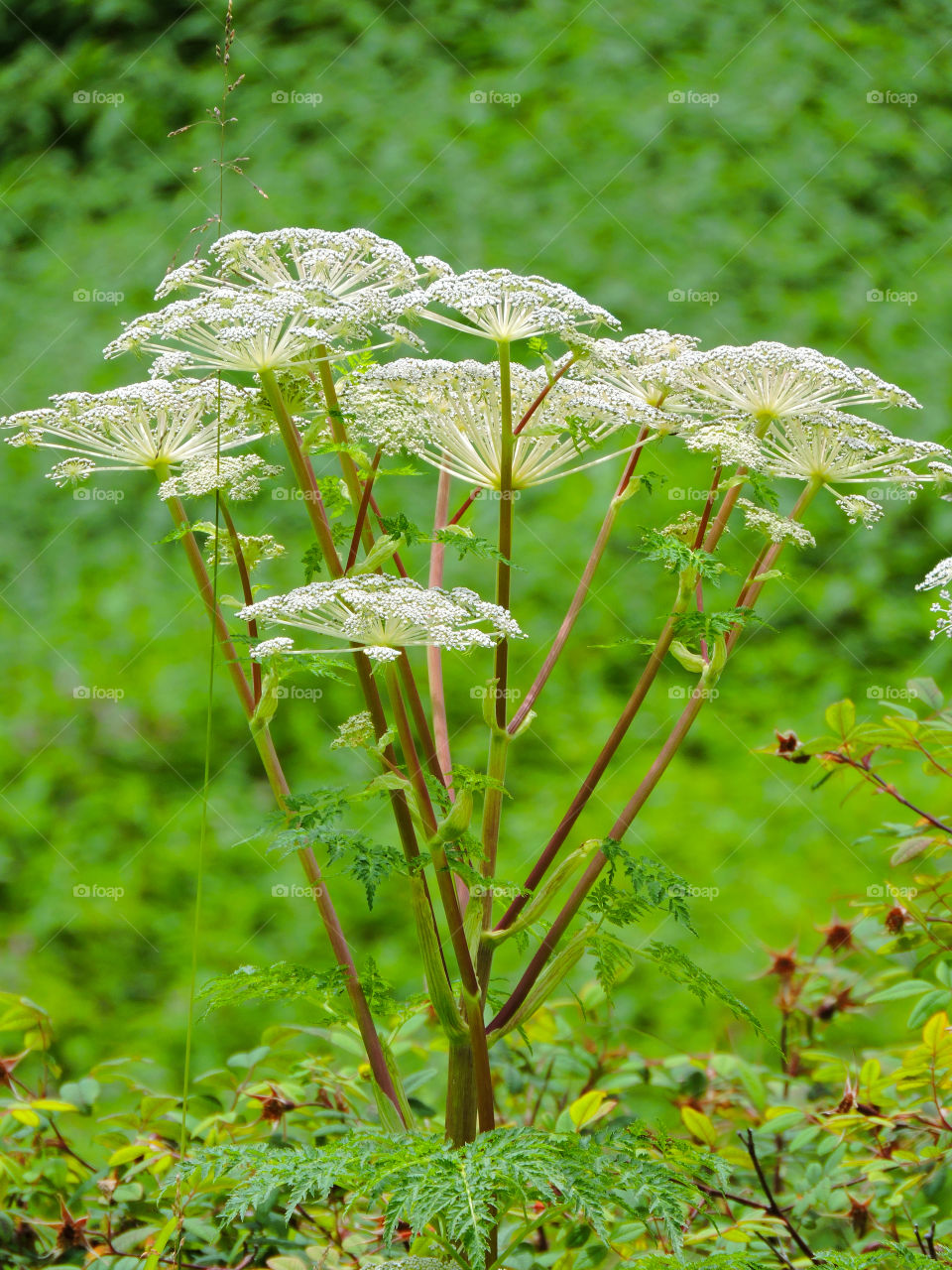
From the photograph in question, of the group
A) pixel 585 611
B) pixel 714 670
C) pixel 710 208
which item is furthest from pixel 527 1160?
pixel 710 208

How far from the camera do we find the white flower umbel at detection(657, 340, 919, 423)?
154cm

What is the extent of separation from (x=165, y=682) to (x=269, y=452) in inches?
37.3

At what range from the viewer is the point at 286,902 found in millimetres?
3518

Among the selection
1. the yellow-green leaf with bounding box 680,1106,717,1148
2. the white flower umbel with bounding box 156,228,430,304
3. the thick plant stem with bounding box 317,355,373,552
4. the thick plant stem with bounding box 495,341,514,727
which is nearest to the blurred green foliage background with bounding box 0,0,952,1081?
the yellow-green leaf with bounding box 680,1106,717,1148

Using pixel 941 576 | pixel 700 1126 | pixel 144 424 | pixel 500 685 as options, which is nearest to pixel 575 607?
pixel 500 685

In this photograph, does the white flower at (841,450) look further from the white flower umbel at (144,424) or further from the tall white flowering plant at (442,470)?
the white flower umbel at (144,424)

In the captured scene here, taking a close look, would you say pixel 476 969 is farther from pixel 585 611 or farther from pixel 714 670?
pixel 585 611

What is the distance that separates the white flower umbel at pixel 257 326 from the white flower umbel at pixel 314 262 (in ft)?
0.12

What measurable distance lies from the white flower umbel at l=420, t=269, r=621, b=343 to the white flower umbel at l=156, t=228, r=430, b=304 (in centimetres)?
8

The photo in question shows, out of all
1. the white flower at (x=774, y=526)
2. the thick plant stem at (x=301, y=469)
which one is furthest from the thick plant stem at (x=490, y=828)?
the white flower at (x=774, y=526)

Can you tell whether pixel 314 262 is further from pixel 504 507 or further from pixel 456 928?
pixel 456 928

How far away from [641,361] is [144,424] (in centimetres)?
73

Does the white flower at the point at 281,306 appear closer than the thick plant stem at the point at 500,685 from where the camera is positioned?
Yes

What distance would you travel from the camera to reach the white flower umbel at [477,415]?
147 cm
